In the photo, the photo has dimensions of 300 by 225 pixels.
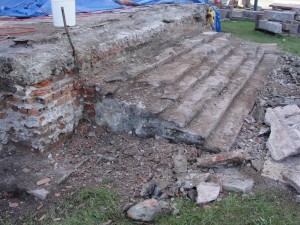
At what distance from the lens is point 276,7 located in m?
13.7

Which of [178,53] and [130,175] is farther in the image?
[178,53]

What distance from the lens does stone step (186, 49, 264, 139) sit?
377cm

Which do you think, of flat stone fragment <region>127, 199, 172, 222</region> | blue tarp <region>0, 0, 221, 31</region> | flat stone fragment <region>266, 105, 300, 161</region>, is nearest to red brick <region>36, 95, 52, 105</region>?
flat stone fragment <region>127, 199, 172, 222</region>

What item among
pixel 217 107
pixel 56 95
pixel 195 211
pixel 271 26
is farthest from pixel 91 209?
pixel 271 26

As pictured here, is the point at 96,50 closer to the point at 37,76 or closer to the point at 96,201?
the point at 37,76

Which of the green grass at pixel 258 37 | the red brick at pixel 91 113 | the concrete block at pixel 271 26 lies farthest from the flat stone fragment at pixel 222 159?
the concrete block at pixel 271 26

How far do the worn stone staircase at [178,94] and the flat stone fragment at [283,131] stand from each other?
0.38m

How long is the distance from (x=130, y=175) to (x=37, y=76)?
137 centimetres

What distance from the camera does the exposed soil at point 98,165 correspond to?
10.5 feet

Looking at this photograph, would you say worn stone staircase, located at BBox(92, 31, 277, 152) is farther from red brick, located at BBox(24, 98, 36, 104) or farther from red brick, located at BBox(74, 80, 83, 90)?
red brick, located at BBox(24, 98, 36, 104)

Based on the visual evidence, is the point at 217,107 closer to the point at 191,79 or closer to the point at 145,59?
the point at 191,79

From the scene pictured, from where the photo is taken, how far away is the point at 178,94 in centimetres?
419

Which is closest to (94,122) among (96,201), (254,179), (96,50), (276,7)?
(96,50)

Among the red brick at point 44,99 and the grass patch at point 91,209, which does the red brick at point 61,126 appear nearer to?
the red brick at point 44,99
